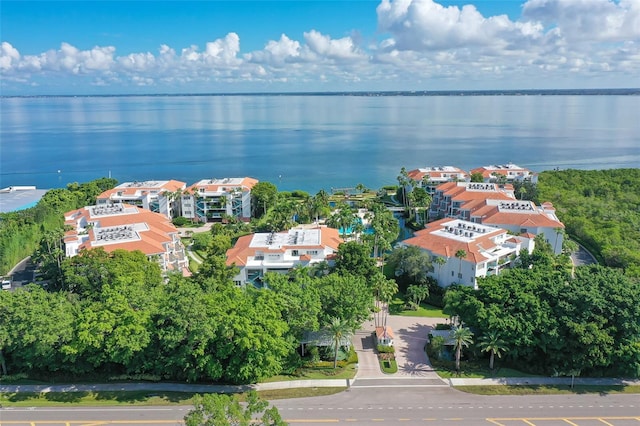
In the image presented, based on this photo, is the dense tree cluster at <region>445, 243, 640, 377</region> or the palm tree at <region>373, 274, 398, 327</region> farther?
the palm tree at <region>373, 274, 398, 327</region>

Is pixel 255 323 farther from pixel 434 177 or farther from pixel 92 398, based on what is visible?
pixel 434 177

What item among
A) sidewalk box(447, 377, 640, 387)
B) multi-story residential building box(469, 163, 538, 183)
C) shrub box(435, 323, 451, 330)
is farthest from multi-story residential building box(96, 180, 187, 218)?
multi-story residential building box(469, 163, 538, 183)

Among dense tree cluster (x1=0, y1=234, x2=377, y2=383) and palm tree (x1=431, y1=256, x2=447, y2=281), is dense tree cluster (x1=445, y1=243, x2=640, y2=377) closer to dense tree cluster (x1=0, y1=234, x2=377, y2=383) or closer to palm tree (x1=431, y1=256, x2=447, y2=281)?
dense tree cluster (x1=0, y1=234, x2=377, y2=383)

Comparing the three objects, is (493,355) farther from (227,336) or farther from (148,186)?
(148,186)

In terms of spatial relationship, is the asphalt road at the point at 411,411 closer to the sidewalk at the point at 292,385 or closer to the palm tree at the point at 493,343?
the sidewalk at the point at 292,385

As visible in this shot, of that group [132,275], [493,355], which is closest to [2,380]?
[132,275]
